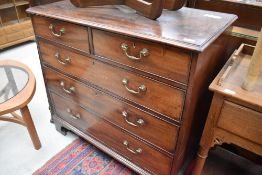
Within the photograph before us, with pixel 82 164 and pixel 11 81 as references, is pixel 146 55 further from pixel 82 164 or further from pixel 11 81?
pixel 11 81

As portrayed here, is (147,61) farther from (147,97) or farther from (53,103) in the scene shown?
(53,103)

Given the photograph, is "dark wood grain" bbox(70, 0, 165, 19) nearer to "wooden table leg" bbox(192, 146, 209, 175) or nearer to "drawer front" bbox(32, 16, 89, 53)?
"drawer front" bbox(32, 16, 89, 53)

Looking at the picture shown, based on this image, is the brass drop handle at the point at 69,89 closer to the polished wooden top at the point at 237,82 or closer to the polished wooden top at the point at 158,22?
the polished wooden top at the point at 158,22

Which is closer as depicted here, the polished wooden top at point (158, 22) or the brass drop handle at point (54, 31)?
the polished wooden top at point (158, 22)

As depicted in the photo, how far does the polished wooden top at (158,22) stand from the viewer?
2.71 ft

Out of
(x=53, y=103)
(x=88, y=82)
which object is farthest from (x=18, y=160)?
(x=88, y=82)

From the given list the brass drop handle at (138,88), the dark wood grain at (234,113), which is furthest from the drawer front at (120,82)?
the dark wood grain at (234,113)

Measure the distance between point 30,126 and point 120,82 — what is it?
0.82m

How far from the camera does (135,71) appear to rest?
980mm

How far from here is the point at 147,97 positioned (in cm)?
100

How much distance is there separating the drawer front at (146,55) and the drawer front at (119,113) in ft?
0.80

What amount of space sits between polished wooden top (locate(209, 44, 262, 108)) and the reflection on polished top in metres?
1.23

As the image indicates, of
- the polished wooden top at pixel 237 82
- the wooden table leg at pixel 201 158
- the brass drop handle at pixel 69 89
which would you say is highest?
the polished wooden top at pixel 237 82

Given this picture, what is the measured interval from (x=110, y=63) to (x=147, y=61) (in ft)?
0.73
